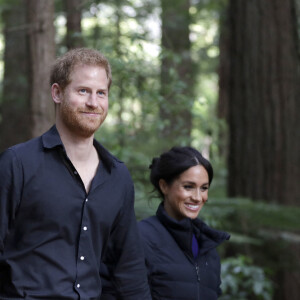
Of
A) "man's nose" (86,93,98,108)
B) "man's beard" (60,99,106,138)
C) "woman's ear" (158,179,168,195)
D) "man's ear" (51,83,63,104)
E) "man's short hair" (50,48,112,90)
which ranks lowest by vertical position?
"woman's ear" (158,179,168,195)

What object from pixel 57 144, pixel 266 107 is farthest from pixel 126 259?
pixel 266 107

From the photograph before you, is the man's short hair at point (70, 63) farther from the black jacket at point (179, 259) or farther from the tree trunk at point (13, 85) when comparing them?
the tree trunk at point (13, 85)

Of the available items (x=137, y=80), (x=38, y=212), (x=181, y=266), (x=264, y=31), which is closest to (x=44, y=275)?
(x=38, y=212)

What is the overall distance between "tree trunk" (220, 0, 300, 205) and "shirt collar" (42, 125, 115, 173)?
5.20 m

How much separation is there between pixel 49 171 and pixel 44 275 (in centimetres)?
49

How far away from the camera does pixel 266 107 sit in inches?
314


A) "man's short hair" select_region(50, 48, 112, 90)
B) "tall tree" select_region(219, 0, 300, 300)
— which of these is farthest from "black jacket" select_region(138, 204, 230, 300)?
"tall tree" select_region(219, 0, 300, 300)

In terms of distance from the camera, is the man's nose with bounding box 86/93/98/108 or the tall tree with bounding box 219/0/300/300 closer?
the man's nose with bounding box 86/93/98/108

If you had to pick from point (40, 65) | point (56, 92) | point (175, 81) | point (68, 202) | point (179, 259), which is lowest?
point (179, 259)

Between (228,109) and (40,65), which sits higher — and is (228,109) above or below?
below

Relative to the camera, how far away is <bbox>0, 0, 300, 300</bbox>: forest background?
545cm

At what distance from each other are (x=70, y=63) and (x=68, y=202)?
0.72 m

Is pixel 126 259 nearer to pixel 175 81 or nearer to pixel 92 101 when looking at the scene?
pixel 92 101

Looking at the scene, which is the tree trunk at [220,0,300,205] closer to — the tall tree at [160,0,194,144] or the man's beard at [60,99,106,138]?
the tall tree at [160,0,194,144]
